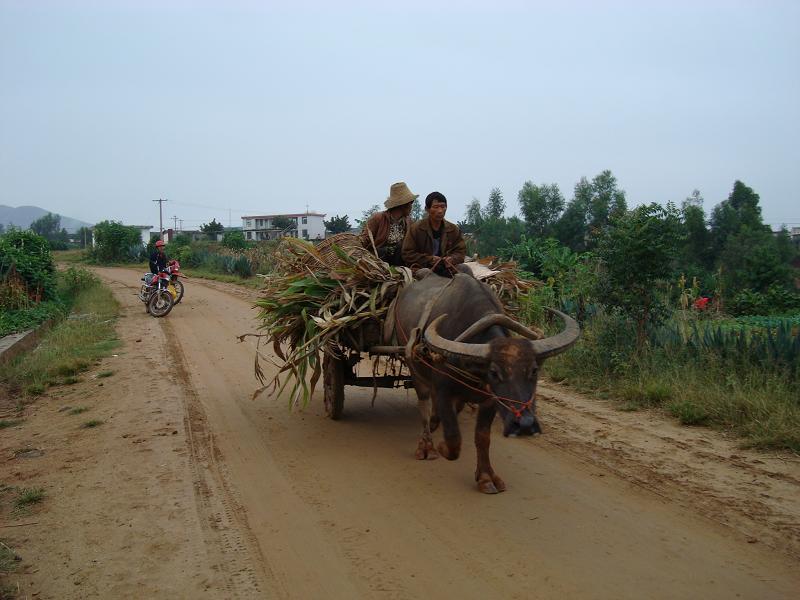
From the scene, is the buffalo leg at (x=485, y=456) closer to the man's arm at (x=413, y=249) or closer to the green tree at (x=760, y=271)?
the man's arm at (x=413, y=249)

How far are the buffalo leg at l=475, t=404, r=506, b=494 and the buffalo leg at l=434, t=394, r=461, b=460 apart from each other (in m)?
0.16

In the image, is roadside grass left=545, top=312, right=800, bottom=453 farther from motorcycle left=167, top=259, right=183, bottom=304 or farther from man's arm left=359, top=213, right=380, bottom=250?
motorcycle left=167, top=259, right=183, bottom=304

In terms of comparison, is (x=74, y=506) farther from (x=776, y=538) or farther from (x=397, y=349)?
(x=776, y=538)

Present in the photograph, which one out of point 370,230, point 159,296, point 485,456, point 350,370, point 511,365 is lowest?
point 485,456

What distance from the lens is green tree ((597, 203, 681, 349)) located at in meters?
8.20

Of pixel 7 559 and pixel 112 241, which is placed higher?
pixel 112 241

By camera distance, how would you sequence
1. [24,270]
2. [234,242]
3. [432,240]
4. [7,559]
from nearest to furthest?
[7,559]
[432,240]
[24,270]
[234,242]

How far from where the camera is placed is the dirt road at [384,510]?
12.2 feet

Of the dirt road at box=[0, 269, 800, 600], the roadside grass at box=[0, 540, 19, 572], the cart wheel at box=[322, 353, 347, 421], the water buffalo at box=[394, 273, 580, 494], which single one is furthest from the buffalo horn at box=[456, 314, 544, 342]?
the roadside grass at box=[0, 540, 19, 572]

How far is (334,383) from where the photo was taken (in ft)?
22.8

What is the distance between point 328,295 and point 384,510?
2498mm

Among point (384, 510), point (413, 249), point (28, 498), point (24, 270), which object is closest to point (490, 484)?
point (384, 510)

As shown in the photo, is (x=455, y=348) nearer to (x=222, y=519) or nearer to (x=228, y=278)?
(x=222, y=519)

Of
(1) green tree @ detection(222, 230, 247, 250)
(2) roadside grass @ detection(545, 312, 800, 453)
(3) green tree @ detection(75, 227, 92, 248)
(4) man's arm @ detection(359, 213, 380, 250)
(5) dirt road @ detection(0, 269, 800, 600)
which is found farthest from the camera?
(3) green tree @ detection(75, 227, 92, 248)
